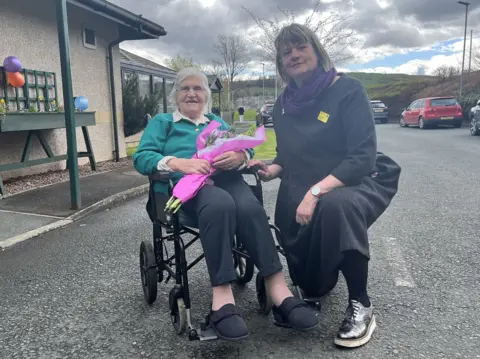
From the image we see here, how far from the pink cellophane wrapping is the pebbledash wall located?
19.4 ft

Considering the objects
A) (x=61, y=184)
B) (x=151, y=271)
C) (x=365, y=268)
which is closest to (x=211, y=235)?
(x=151, y=271)

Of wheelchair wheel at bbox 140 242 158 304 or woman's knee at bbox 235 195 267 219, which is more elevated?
woman's knee at bbox 235 195 267 219

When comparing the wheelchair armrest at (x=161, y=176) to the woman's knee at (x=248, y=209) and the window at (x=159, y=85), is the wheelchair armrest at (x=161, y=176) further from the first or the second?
the window at (x=159, y=85)

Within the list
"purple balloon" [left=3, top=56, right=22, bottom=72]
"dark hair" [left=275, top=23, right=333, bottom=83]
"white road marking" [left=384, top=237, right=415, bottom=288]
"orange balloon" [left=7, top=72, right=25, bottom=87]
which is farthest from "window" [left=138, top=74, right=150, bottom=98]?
"dark hair" [left=275, top=23, right=333, bottom=83]

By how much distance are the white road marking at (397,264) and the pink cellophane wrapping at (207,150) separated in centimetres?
154

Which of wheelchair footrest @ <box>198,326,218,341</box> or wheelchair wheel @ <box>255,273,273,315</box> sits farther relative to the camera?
wheelchair wheel @ <box>255,273,273,315</box>

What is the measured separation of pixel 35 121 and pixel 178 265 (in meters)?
5.52

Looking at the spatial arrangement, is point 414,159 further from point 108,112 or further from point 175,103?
point 175,103

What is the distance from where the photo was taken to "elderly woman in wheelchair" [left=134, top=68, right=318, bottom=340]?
7.55 feet

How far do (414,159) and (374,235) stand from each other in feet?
21.0

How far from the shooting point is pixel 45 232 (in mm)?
4781

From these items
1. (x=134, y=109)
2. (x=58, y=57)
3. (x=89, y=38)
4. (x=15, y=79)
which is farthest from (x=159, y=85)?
(x=15, y=79)

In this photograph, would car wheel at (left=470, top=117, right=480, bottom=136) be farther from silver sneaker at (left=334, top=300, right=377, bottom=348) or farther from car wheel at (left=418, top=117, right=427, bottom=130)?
silver sneaker at (left=334, top=300, right=377, bottom=348)

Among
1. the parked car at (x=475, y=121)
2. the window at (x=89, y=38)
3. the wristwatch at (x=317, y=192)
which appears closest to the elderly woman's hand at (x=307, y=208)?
the wristwatch at (x=317, y=192)
